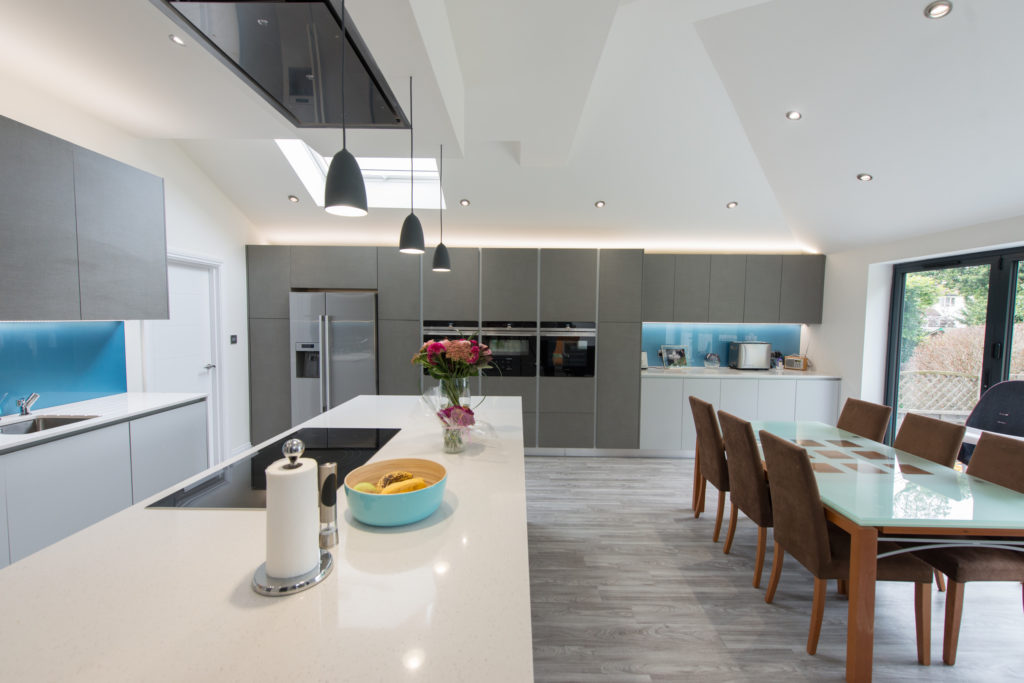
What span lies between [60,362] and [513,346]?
339 centimetres

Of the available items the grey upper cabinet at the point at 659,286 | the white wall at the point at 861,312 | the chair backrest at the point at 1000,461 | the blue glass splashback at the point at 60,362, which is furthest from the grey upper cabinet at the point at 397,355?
the white wall at the point at 861,312

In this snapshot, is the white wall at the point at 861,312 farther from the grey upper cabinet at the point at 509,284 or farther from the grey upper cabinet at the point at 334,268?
the grey upper cabinet at the point at 334,268

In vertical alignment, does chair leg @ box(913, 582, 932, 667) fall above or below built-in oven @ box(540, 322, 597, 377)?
below

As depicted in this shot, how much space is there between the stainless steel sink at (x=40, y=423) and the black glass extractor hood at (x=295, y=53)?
7.43 feet

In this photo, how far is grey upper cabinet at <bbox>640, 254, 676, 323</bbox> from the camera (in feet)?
14.9

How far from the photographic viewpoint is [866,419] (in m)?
2.81

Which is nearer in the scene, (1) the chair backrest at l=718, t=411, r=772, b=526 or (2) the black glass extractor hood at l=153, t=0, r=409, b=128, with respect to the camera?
(2) the black glass extractor hood at l=153, t=0, r=409, b=128

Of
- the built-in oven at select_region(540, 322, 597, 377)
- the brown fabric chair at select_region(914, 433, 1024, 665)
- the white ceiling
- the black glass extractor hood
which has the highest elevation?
the white ceiling

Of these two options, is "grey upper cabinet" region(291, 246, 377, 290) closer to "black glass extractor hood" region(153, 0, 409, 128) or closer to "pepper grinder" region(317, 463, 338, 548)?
A: "black glass extractor hood" region(153, 0, 409, 128)

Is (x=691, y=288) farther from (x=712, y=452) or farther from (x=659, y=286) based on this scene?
(x=712, y=452)

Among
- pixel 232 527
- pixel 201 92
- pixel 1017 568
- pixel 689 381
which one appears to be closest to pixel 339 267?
pixel 201 92

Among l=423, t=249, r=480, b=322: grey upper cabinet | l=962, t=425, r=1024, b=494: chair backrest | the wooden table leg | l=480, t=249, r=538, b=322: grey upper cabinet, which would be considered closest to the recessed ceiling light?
l=962, t=425, r=1024, b=494: chair backrest

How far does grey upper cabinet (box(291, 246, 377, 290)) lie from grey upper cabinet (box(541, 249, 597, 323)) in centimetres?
183

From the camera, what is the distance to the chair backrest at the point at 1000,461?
6.23 ft
